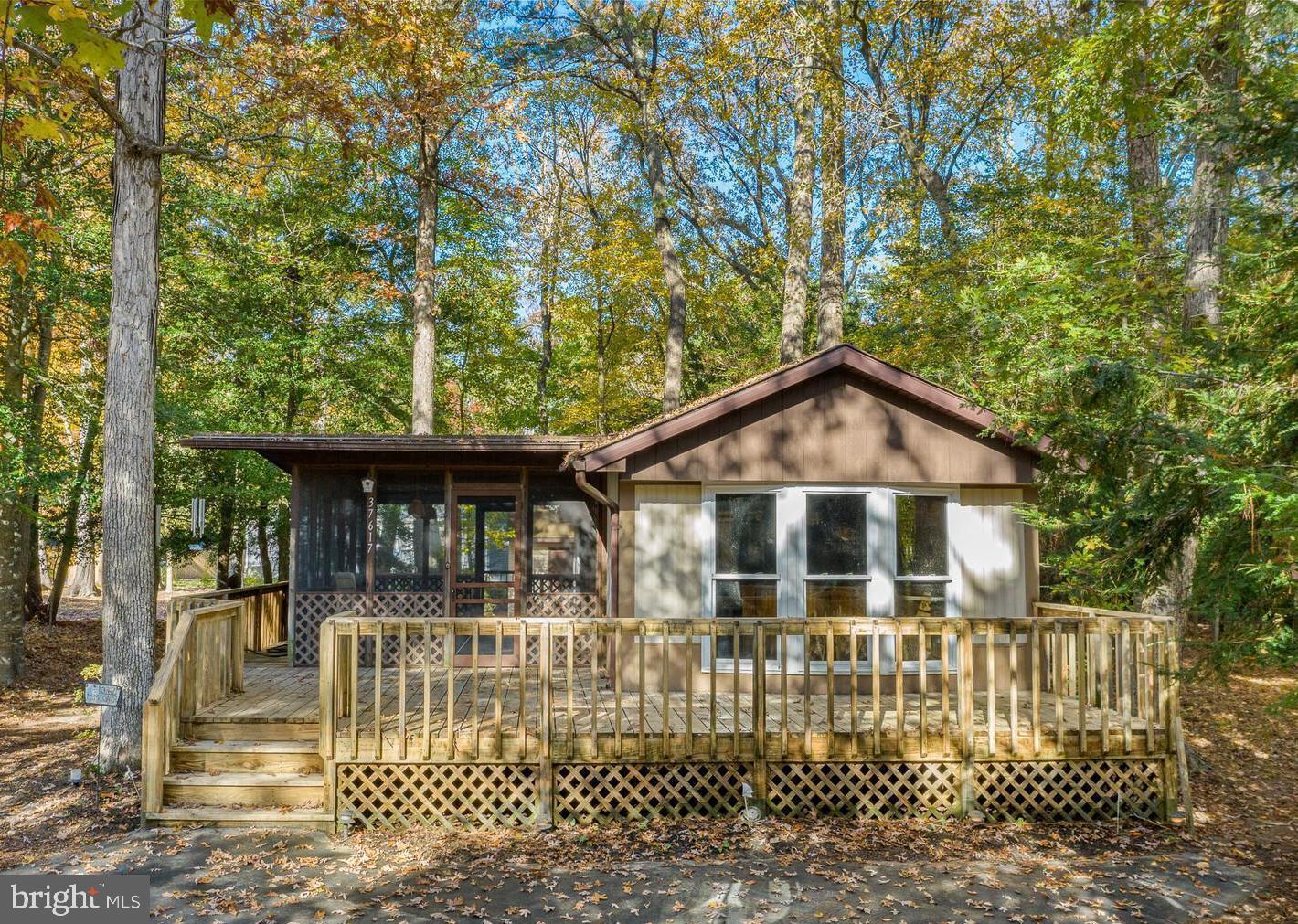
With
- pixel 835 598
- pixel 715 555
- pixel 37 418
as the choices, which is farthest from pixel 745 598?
pixel 37 418

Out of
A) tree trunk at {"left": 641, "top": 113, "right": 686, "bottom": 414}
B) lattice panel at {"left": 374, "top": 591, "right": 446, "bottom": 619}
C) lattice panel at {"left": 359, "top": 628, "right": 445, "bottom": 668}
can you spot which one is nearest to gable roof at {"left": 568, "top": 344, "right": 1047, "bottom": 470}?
lattice panel at {"left": 374, "top": 591, "right": 446, "bottom": 619}

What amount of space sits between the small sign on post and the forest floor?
69cm

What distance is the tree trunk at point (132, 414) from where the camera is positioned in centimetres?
707

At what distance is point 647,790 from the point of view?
6332 millimetres

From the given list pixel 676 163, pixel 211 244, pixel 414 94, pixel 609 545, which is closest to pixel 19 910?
pixel 609 545

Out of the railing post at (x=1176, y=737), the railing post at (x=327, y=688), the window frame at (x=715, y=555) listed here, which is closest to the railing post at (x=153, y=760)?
the railing post at (x=327, y=688)

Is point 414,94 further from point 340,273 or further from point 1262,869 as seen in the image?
point 1262,869

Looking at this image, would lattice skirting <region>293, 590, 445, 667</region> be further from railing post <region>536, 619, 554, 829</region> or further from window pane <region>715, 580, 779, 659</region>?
railing post <region>536, 619, 554, 829</region>

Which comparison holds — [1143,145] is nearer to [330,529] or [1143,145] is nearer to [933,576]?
[933,576]

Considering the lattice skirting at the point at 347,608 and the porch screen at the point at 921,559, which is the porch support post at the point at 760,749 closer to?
the porch screen at the point at 921,559

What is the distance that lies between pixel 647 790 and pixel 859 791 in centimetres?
165

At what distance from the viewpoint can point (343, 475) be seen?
10.4 metres

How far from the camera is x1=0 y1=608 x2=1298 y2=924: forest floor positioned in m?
4.71

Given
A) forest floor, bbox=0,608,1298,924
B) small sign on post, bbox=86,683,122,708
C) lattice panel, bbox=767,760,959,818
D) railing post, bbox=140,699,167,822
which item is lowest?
forest floor, bbox=0,608,1298,924
